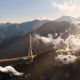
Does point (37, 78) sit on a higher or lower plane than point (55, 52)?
lower

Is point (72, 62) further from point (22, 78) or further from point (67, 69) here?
point (22, 78)

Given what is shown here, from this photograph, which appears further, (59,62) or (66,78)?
(59,62)

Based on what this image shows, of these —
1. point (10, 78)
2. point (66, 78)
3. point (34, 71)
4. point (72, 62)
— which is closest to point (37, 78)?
point (34, 71)

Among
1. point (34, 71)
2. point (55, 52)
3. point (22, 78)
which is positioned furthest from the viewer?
point (55, 52)

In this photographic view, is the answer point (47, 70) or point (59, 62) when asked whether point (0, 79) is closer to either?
point (47, 70)

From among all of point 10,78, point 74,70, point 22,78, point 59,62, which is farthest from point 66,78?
point 10,78

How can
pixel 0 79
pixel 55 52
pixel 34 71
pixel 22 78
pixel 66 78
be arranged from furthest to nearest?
pixel 55 52
pixel 34 71
pixel 66 78
pixel 22 78
pixel 0 79
